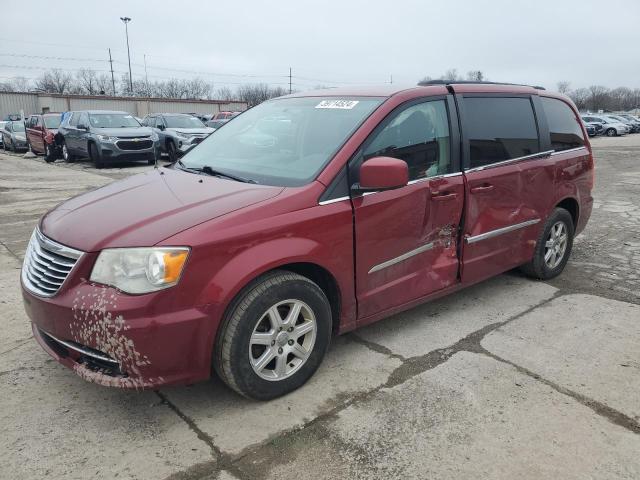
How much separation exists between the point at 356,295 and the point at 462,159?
4.50 ft

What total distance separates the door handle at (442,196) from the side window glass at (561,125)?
1.59 metres

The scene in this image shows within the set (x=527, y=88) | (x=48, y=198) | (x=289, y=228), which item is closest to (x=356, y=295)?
(x=289, y=228)

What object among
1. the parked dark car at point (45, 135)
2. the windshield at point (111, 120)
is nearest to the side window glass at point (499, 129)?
the windshield at point (111, 120)

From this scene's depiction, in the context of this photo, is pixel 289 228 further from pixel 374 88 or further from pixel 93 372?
pixel 374 88

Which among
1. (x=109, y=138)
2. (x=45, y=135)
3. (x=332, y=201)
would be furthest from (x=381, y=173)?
(x=45, y=135)

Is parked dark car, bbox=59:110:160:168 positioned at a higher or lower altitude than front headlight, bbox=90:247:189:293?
higher

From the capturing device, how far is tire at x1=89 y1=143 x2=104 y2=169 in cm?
1466

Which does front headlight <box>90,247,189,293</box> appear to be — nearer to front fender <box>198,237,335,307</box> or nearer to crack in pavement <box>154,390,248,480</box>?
front fender <box>198,237,335,307</box>

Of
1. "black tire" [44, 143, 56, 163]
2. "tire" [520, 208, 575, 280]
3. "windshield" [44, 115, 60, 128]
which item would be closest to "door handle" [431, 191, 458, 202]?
"tire" [520, 208, 575, 280]

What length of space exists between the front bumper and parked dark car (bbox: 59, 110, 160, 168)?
Result: 12.2 meters

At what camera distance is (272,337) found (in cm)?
285

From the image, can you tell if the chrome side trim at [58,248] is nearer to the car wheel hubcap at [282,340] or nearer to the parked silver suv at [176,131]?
the car wheel hubcap at [282,340]

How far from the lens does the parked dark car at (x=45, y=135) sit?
17.5 m

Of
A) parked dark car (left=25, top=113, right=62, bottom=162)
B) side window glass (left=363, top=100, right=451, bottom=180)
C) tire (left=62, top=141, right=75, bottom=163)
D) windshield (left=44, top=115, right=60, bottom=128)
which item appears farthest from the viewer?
windshield (left=44, top=115, right=60, bottom=128)
